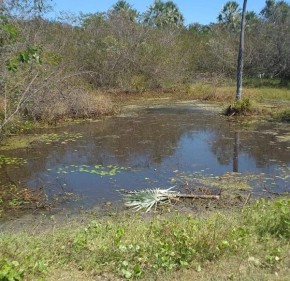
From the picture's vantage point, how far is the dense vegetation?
15.2 meters

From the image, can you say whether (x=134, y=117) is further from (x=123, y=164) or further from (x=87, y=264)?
(x=87, y=264)

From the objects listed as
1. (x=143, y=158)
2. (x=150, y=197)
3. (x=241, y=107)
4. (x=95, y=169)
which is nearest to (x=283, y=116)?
(x=241, y=107)

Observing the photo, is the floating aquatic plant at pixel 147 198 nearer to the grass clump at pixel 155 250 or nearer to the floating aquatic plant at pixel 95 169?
the floating aquatic plant at pixel 95 169

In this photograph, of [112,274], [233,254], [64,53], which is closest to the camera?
[112,274]

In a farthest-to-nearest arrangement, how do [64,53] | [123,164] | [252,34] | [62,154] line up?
[252,34] → [64,53] → [62,154] → [123,164]

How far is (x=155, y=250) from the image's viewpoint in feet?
14.7

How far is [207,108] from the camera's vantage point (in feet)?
70.0

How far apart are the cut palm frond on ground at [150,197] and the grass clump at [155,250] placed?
83.2 inches

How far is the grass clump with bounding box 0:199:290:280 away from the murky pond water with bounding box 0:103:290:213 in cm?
279

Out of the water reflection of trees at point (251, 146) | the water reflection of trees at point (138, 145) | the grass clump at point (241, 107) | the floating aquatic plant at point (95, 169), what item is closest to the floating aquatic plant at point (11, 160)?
the water reflection of trees at point (138, 145)

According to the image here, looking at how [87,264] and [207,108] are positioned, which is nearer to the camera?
[87,264]

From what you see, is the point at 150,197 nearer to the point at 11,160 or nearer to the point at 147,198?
the point at 147,198

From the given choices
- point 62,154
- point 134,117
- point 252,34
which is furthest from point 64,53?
point 252,34

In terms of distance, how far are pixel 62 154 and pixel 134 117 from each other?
23.1 feet
